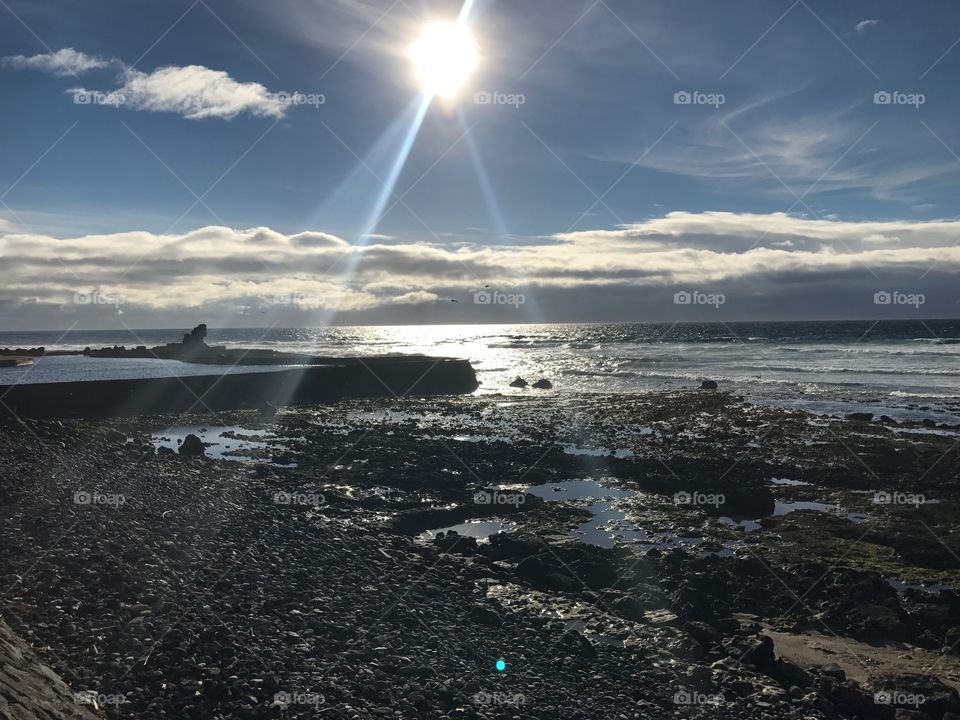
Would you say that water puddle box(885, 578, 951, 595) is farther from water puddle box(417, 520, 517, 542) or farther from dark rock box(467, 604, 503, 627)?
dark rock box(467, 604, 503, 627)

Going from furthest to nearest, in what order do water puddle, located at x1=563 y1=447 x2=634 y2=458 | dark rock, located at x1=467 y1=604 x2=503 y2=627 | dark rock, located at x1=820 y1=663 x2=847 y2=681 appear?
Result: water puddle, located at x1=563 y1=447 x2=634 y2=458, dark rock, located at x1=467 y1=604 x2=503 y2=627, dark rock, located at x1=820 y1=663 x2=847 y2=681

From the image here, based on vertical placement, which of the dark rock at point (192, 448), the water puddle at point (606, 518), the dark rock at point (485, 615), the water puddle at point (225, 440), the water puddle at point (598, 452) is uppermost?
the dark rock at point (192, 448)

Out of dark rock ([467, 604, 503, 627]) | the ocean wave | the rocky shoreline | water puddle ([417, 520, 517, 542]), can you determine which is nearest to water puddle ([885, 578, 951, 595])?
the rocky shoreline

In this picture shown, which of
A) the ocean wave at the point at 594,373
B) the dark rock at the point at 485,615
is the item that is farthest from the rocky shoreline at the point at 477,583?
the ocean wave at the point at 594,373

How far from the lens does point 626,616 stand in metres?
11.9

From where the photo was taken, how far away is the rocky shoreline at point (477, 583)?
28.8 ft

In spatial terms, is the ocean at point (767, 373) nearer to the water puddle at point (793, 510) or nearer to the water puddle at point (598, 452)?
the water puddle at point (598, 452)

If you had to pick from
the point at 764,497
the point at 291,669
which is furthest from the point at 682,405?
the point at 291,669

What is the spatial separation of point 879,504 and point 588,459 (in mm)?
10083

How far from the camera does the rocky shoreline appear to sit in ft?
A: 28.8

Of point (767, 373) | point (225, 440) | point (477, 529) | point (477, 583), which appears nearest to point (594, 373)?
point (767, 373)

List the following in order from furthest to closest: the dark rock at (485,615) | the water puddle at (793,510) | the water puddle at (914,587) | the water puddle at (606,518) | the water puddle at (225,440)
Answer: the water puddle at (225,440)
the water puddle at (793,510)
the water puddle at (606,518)
the water puddle at (914,587)
the dark rock at (485,615)

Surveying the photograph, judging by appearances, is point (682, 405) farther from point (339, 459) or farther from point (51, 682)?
point (51, 682)

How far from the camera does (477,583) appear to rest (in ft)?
42.3
